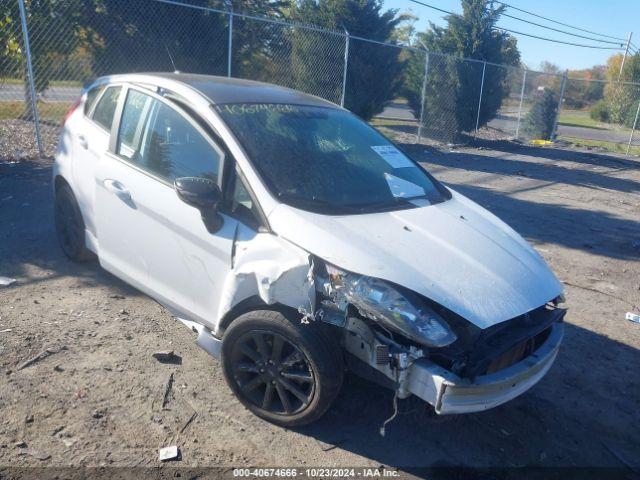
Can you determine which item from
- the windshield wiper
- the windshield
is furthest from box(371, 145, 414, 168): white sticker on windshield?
the windshield wiper

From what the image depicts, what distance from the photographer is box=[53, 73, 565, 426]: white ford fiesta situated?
2754 millimetres

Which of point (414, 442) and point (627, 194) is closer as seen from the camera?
point (414, 442)

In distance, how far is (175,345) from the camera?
12.8 feet

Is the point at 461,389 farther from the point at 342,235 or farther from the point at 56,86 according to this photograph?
the point at 56,86

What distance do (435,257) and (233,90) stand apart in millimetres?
1889

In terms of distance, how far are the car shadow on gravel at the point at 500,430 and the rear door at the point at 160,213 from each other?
105 centimetres

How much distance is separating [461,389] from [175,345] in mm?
2108

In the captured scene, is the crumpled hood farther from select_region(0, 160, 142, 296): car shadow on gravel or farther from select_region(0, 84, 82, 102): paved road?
select_region(0, 84, 82, 102): paved road

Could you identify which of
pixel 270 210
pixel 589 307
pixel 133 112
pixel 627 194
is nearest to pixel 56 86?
pixel 133 112

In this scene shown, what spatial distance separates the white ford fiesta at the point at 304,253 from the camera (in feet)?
9.04

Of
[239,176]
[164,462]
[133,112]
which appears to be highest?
[133,112]

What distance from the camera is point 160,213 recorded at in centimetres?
351

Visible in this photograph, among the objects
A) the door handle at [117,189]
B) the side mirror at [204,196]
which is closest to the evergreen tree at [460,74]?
the door handle at [117,189]

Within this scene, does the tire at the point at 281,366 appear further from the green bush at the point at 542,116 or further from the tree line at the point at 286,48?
the green bush at the point at 542,116
